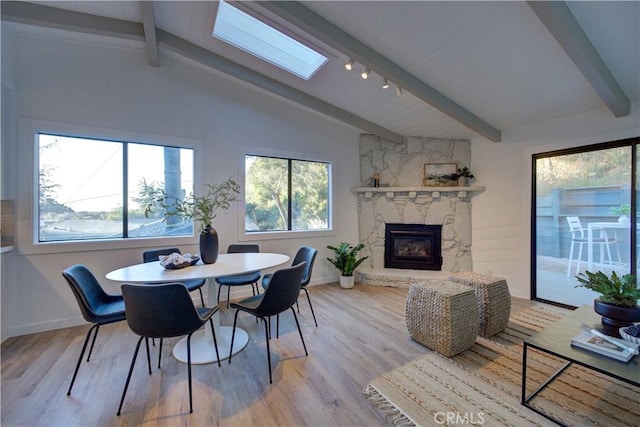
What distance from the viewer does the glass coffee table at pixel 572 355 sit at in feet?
4.51

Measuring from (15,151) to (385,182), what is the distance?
4.65 metres

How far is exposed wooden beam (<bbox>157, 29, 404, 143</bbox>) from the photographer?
3021 mm

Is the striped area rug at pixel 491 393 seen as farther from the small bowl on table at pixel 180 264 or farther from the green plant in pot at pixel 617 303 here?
the small bowl on table at pixel 180 264

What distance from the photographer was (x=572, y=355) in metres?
1.51

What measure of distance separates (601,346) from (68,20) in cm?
496

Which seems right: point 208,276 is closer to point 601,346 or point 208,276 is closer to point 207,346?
point 207,346

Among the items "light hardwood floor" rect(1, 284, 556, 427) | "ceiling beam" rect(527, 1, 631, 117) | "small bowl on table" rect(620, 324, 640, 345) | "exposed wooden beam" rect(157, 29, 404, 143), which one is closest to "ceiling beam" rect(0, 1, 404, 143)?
"exposed wooden beam" rect(157, 29, 404, 143)

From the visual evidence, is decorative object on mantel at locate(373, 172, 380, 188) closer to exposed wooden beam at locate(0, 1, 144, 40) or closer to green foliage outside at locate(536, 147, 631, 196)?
green foliage outside at locate(536, 147, 631, 196)

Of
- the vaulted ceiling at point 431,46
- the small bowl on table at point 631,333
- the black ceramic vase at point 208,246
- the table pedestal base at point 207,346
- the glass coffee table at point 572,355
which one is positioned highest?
the vaulted ceiling at point 431,46

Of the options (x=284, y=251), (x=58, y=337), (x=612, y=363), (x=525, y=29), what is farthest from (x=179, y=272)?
(x=525, y=29)

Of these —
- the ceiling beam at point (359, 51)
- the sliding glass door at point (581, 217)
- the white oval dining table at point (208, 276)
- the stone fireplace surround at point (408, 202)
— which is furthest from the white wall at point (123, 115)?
the sliding glass door at point (581, 217)

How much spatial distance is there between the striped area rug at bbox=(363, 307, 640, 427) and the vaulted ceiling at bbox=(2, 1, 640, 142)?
2.50 meters

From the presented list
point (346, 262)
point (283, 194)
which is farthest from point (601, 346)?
point (283, 194)

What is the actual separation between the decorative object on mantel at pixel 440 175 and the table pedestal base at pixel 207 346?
11.9 ft
